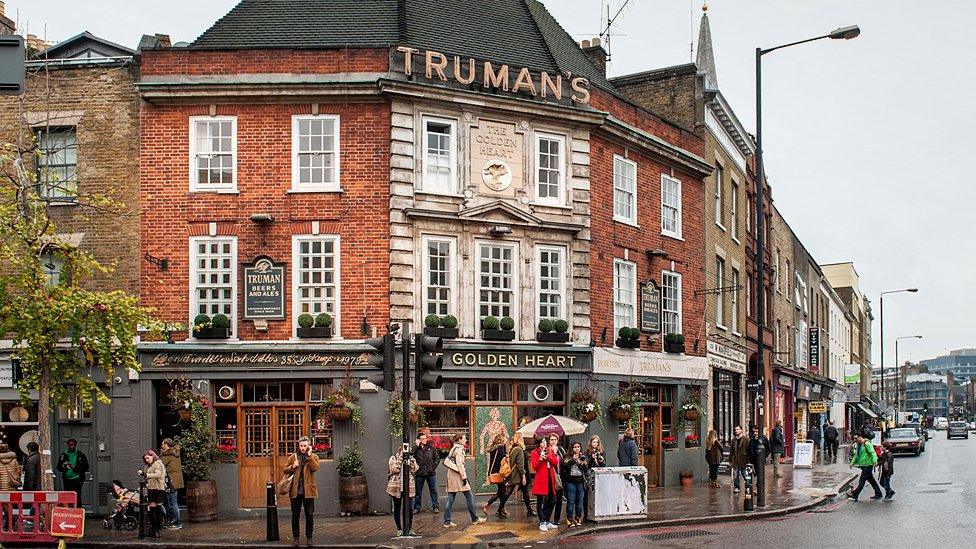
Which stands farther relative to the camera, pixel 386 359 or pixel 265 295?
pixel 265 295

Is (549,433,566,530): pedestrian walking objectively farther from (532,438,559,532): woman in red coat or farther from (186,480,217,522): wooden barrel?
(186,480,217,522): wooden barrel

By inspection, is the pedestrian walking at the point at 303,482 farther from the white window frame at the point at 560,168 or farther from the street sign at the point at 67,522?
the white window frame at the point at 560,168

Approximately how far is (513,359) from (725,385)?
12.2 metres

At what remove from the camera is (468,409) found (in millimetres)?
25234

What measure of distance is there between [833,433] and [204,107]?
32077mm

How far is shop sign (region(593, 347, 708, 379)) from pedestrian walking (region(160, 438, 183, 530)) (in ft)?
33.1

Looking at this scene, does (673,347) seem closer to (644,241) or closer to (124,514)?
(644,241)

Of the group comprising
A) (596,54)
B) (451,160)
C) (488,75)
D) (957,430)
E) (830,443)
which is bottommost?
(957,430)

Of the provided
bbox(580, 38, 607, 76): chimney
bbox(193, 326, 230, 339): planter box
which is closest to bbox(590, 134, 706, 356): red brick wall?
bbox(580, 38, 607, 76): chimney

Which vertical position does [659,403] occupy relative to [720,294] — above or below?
below

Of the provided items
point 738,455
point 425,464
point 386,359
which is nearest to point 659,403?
point 738,455

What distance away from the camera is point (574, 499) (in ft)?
66.2

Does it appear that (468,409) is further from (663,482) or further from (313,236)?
(663,482)

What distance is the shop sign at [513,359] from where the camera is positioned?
2470 centimetres
